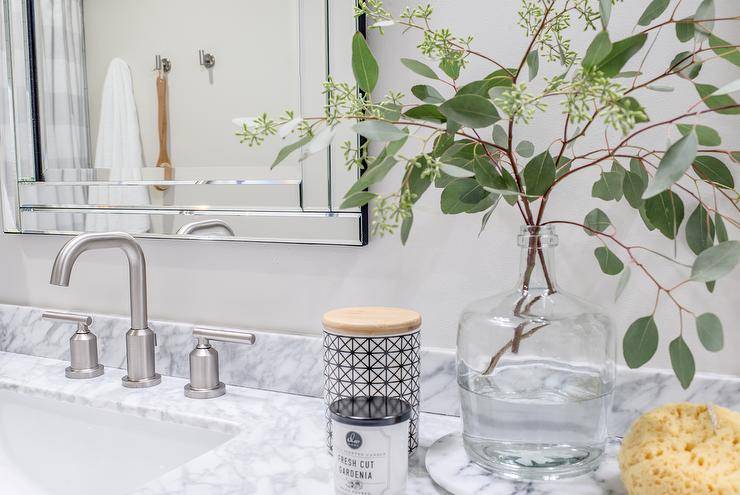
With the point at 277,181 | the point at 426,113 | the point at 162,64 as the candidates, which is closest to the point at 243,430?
the point at 277,181

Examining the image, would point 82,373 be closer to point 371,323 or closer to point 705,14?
point 371,323

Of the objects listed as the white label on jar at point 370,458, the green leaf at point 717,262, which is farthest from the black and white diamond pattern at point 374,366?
the green leaf at point 717,262

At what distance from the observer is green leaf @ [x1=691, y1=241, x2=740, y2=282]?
1.50 ft

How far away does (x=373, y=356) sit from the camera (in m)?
0.68

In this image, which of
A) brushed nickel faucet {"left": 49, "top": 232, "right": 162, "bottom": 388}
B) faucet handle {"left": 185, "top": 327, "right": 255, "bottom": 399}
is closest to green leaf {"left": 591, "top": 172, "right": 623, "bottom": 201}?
faucet handle {"left": 185, "top": 327, "right": 255, "bottom": 399}

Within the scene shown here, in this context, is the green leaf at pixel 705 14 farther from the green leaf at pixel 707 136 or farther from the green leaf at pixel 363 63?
the green leaf at pixel 363 63

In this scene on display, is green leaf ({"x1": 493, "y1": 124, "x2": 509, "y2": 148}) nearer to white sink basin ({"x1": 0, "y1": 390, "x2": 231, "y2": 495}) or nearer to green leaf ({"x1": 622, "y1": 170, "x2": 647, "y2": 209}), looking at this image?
green leaf ({"x1": 622, "y1": 170, "x2": 647, "y2": 209})

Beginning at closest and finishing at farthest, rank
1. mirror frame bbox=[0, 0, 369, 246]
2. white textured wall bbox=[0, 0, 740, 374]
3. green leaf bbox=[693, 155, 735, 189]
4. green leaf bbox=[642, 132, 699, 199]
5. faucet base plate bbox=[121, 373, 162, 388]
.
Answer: green leaf bbox=[642, 132, 699, 199]
green leaf bbox=[693, 155, 735, 189]
white textured wall bbox=[0, 0, 740, 374]
mirror frame bbox=[0, 0, 369, 246]
faucet base plate bbox=[121, 373, 162, 388]

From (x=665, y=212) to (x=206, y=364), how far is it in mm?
641

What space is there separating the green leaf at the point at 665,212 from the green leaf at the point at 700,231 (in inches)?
1.0

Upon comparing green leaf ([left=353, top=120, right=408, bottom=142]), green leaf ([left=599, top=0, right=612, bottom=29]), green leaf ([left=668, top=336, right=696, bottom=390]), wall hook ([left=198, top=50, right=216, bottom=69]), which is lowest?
green leaf ([left=668, top=336, right=696, bottom=390])

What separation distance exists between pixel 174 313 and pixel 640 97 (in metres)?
0.76

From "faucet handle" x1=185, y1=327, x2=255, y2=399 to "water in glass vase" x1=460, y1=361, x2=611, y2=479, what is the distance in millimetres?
418

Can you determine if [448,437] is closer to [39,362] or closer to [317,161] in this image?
[317,161]
